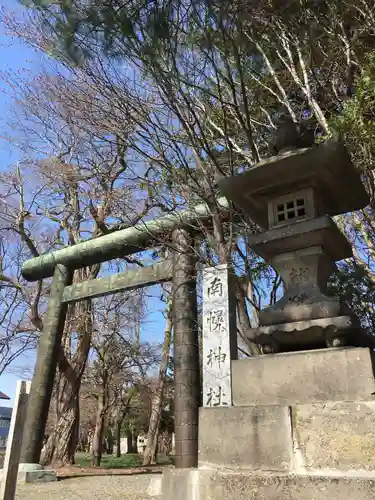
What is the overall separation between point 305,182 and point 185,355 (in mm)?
4322

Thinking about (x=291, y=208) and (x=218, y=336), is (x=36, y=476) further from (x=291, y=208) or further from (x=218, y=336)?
(x=291, y=208)

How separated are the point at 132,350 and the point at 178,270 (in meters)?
9.96

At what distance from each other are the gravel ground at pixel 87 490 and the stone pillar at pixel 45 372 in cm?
83

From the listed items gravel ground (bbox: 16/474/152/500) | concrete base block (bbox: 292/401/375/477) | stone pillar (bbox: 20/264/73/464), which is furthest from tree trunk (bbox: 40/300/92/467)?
concrete base block (bbox: 292/401/375/477)

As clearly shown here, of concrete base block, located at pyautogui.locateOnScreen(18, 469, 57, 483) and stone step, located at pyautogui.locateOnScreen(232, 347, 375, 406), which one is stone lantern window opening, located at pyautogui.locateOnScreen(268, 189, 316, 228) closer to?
stone step, located at pyautogui.locateOnScreen(232, 347, 375, 406)

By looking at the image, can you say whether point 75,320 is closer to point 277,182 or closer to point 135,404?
point 277,182

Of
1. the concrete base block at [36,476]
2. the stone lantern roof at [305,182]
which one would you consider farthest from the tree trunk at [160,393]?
the stone lantern roof at [305,182]

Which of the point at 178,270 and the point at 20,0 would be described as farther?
the point at 178,270

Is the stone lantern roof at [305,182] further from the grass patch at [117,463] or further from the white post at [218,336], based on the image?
the grass patch at [117,463]

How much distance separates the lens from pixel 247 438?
2.97 m

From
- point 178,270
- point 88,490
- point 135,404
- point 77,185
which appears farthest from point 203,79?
point 135,404

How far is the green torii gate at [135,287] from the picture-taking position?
22.5 ft

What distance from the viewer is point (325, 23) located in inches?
219

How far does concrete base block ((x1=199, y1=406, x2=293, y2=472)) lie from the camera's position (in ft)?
9.36
